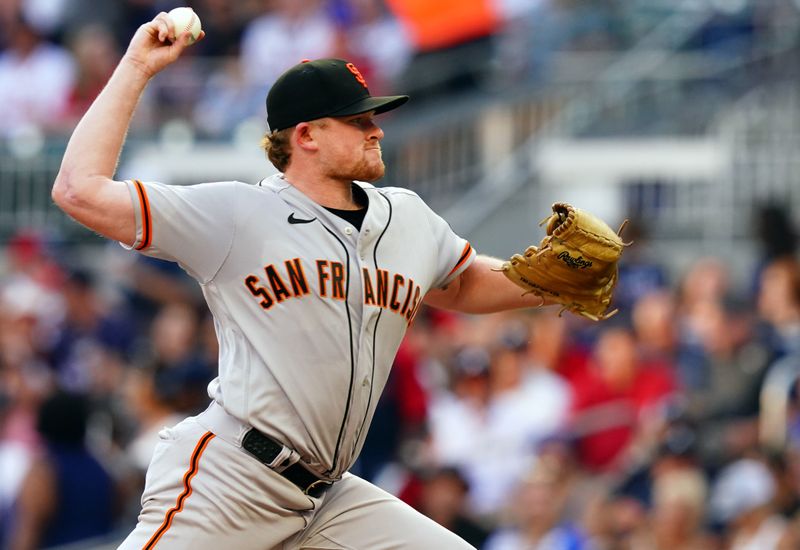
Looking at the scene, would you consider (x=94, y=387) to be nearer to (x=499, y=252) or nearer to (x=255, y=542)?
(x=499, y=252)

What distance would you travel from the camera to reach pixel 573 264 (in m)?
4.74

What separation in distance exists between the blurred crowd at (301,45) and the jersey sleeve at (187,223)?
7.68 m

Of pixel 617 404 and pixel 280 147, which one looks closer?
pixel 280 147

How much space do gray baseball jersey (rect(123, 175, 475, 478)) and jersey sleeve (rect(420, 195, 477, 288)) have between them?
0.95 feet

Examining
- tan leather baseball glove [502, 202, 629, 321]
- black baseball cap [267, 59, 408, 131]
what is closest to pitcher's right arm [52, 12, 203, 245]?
black baseball cap [267, 59, 408, 131]

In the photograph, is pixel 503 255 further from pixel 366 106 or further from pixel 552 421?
pixel 366 106

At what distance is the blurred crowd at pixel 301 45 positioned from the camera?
1244 cm

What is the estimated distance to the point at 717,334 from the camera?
8.48m

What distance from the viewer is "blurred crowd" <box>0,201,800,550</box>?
766 centimetres

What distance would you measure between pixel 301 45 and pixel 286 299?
27.9 feet

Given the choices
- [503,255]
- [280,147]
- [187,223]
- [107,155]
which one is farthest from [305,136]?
[503,255]

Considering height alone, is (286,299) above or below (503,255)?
above

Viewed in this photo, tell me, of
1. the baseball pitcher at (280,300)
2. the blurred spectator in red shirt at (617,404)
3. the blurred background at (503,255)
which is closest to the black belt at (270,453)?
the baseball pitcher at (280,300)

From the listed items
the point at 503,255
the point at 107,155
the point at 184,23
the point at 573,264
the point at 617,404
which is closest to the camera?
the point at 107,155
